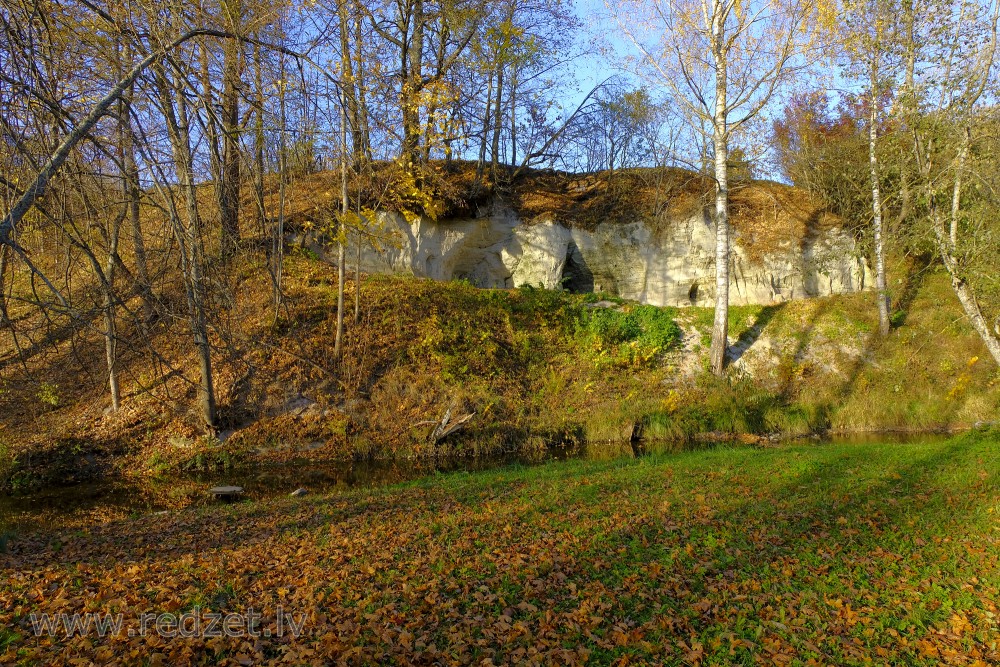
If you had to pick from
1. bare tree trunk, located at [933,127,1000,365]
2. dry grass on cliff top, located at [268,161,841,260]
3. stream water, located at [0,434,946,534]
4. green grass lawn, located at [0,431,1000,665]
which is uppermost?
dry grass on cliff top, located at [268,161,841,260]

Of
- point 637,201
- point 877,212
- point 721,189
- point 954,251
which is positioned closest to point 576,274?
point 637,201

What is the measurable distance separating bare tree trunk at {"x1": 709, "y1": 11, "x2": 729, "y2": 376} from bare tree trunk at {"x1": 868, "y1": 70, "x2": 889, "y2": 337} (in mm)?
3453

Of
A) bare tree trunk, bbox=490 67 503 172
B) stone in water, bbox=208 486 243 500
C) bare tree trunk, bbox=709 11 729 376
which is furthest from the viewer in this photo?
bare tree trunk, bbox=490 67 503 172

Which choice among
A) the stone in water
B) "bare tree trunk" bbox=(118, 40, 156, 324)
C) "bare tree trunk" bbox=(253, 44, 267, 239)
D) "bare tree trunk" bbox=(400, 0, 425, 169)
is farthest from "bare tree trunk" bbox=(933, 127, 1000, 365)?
the stone in water

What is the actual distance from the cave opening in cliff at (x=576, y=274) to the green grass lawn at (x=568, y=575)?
15531 millimetres

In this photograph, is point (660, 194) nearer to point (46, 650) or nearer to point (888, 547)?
point (888, 547)

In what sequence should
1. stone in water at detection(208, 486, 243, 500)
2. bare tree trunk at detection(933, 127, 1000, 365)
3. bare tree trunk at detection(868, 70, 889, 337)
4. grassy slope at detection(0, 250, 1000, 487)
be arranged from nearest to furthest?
1. bare tree trunk at detection(933, 127, 1000, 365)
2. stone in water at detection(208, 486, 243, 500)
3. grassy slope at detection(0, 250, 1000, 487)
4. bare tree trunk at detection(868, 70, 889, 337)

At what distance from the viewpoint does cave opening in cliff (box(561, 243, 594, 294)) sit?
2364 cm

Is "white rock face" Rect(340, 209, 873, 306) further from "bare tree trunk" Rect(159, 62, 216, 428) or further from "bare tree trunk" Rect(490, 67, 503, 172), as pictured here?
"bare tree trunk" Rect(159, 62, 216, 428)

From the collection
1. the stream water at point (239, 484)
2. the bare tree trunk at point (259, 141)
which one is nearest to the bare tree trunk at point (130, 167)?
the bare tree trunk at point (259, 141)

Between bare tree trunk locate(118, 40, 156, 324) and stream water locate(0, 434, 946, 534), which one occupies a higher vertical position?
bare tree trunk locate(118, 40, 156, 324)

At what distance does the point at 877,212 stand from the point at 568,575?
48.6ft

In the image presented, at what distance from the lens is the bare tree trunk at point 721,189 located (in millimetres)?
15680

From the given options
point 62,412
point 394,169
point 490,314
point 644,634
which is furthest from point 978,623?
point 62,412
